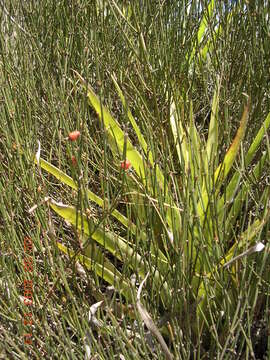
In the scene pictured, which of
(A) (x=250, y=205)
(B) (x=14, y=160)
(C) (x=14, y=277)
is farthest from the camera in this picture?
(A) (x=250, y=205)

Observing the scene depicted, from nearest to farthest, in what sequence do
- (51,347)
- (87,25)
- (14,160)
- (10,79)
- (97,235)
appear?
(51,347), (97,235), (14,160), (10,79), (87,25)

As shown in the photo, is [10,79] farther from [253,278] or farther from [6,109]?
[253,278]

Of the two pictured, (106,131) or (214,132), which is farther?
(214,132)

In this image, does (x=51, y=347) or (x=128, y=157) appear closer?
(x=51, y=347)

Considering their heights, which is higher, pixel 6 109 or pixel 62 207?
pixel 6 109

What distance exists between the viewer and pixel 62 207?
4.59ft

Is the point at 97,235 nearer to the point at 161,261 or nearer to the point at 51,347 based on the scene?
the point at 161,261

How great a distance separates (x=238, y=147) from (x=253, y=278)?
1.34ft

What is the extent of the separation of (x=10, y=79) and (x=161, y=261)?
3.32 feet

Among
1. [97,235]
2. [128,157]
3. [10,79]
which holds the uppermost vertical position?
[10,79]

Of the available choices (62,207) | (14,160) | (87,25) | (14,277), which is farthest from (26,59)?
(14,277)

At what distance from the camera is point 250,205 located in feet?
5.59

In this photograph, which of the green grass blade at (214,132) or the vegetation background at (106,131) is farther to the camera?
the green grass blade at (214,132)

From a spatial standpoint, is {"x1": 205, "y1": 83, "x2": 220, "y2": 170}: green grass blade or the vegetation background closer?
the vegetation background
